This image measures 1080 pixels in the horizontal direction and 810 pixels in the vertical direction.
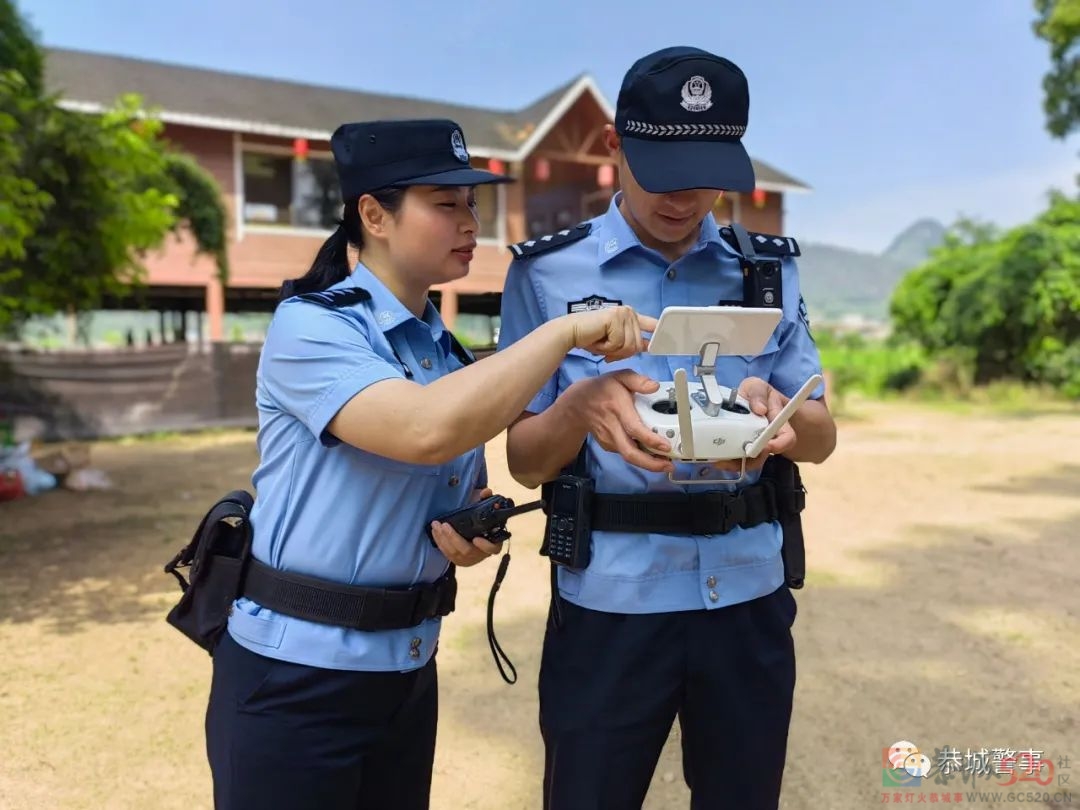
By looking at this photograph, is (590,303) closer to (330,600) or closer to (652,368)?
(652,368)

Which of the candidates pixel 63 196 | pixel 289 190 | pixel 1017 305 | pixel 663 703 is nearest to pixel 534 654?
pixel 663 703

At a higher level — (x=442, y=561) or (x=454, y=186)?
(x=454, y=186)

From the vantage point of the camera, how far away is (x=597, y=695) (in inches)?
69.6

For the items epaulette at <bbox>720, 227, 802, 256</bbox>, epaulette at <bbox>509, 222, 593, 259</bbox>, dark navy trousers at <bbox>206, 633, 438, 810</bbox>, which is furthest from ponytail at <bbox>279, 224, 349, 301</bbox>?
epaulette at <bbox>720, 227, 802, 256</bbox>

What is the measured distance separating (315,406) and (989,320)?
1967cm

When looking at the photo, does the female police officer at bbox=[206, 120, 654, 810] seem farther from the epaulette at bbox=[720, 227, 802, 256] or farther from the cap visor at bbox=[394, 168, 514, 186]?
the epaulette at bbox=[720, 227, 802, 256]

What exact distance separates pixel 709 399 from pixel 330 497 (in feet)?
2.27

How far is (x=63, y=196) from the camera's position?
22.9ft

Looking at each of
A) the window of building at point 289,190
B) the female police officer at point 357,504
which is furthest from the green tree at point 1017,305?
the female police officer at point 357,504

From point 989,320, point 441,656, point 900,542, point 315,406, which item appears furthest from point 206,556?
point 989,320

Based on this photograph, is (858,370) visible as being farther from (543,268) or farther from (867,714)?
(543,268)

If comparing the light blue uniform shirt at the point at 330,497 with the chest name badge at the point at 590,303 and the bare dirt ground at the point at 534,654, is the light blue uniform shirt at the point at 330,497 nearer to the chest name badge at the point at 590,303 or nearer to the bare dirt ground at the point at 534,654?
the chest name badge at the point at 590,303

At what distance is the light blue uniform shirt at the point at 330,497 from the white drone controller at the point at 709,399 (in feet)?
1.47

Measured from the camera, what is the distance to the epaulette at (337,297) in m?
1.56
